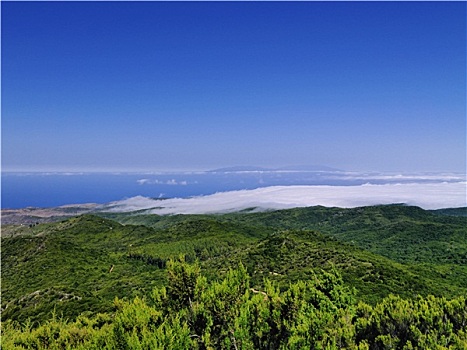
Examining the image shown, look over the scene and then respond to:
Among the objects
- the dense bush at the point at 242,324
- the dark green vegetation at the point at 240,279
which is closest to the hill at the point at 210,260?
the dark green vegetation at the point at 240,279

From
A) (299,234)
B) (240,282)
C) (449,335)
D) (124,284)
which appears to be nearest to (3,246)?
(124,284)

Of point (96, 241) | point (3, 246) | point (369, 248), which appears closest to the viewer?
point (3, 246)

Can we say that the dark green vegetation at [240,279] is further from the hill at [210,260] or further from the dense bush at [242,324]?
the hill at [210,260]

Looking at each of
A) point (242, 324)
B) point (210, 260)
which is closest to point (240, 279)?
point (242, 324)

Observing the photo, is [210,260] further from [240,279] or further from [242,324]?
[242,324]

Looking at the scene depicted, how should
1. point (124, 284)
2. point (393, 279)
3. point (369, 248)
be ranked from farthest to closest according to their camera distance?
point (369, 248)
point (124, 284)
point (393, 279)

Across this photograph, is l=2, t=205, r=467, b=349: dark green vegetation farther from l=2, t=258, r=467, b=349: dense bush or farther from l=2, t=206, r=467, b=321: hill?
l=2, t=206, r=467, b=321: hill

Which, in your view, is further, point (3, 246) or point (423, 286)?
point (3, 246)

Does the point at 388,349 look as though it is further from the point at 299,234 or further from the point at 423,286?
the point at 299,234
